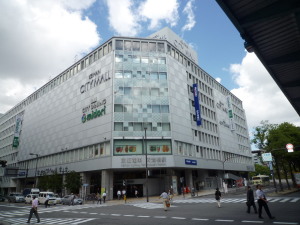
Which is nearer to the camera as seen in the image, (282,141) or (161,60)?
(282,141)

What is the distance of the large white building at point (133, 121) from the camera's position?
4034 cm

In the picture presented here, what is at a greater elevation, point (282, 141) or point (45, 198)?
point (282, 141)

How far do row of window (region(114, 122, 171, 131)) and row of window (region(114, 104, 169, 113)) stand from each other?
2.38 m

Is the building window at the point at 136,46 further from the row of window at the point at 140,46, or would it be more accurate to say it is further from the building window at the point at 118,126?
the building window at the point at 118,126

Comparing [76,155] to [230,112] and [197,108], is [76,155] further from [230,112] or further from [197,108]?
[230,112]

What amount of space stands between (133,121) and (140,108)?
2794mm

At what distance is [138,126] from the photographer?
135ft

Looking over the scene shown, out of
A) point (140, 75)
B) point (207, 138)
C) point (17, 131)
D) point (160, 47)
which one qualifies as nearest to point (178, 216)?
point (140, 75)

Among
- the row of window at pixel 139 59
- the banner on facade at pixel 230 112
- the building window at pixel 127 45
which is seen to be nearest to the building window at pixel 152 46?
the row of window at pixel 139 59

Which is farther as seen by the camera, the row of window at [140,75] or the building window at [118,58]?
the building window at [118,58]

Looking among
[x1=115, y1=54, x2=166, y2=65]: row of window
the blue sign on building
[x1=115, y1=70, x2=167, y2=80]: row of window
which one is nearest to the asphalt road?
the blue sign on building

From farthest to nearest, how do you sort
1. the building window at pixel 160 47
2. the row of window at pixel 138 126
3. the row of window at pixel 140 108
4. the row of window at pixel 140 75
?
the building window at pixel 160 47 < the row of window at pixel 140 75 < the row of window at pixel 140 108 < the row of window at pixel 138 126

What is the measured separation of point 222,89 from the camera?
72562 millimetres

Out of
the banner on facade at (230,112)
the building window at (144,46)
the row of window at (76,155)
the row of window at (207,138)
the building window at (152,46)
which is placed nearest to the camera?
the row of window at (76,155)
